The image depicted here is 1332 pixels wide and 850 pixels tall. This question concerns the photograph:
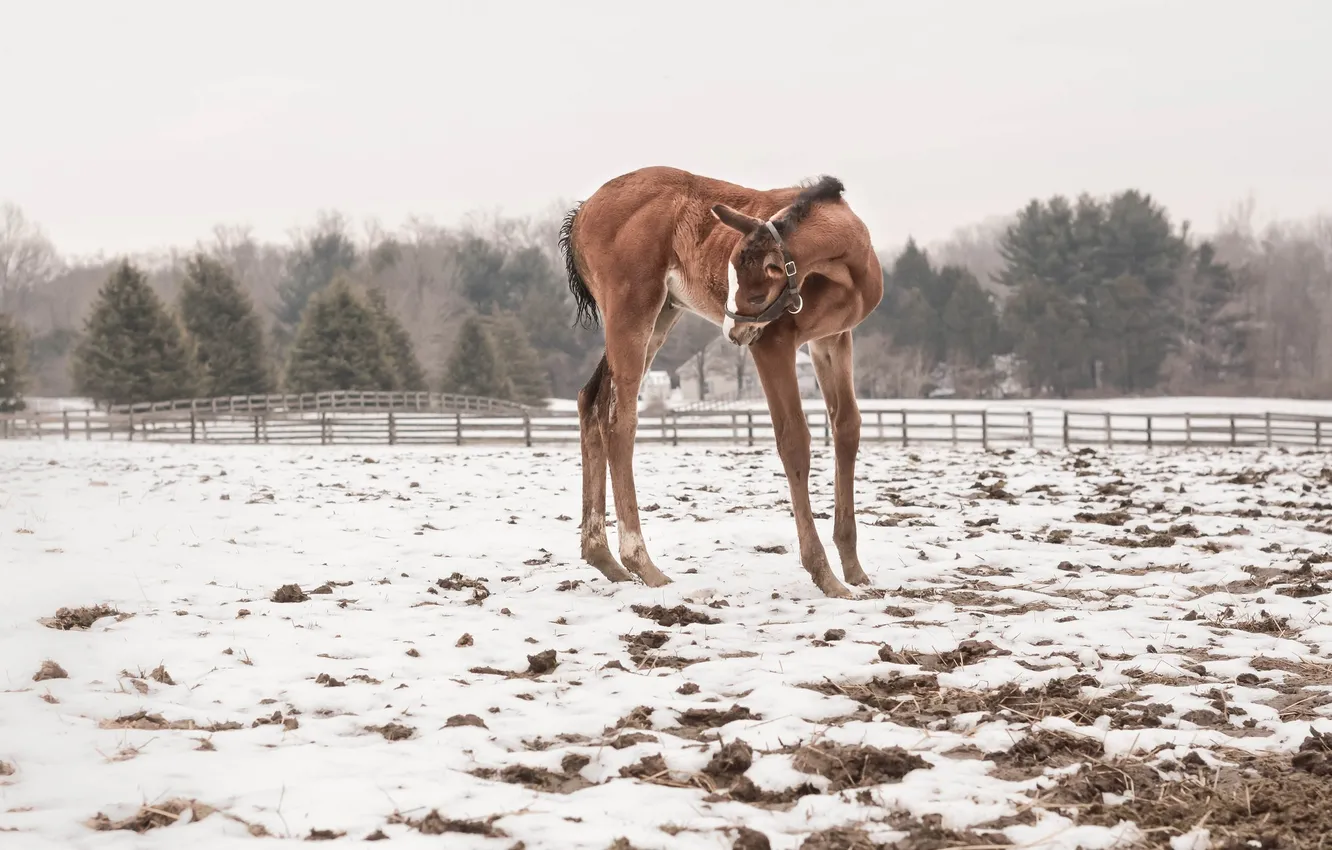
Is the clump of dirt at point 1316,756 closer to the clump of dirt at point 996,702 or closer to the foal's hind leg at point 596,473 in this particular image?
the clump of dirt at point 996,702

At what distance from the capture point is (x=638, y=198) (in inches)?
269

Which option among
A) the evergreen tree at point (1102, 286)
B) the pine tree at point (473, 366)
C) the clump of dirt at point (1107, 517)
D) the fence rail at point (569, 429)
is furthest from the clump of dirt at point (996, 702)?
the evergreen tree at point (1102, 286)

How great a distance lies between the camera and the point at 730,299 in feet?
19.3

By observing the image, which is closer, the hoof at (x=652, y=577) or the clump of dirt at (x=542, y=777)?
the clump of dirt at (x=542, y=777)

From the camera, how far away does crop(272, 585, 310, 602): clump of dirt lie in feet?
20.0

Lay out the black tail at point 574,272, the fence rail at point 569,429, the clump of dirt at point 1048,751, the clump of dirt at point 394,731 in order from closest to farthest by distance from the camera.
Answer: the clump of dirt at point 1048,751
the clump of dirt at point 394,731
the black tail at point 574,272
the fence rail at point 569,429

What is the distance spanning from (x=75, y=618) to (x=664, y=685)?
3.14 metres

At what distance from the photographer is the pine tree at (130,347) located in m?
40.1

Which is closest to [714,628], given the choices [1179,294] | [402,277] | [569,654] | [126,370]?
[569,654]

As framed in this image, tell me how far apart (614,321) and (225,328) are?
4151 cm

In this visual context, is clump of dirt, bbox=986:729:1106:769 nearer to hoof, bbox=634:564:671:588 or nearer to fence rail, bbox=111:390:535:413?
hoof, bbox=634:564:671:588

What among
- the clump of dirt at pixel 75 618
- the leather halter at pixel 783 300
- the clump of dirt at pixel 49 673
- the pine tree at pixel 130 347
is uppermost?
the pine tree at pixel 130 347

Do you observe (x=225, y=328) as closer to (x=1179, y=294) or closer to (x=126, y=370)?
(x=126, y=370)

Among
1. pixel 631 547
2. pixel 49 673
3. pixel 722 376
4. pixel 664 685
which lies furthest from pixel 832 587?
pixel 722 376
